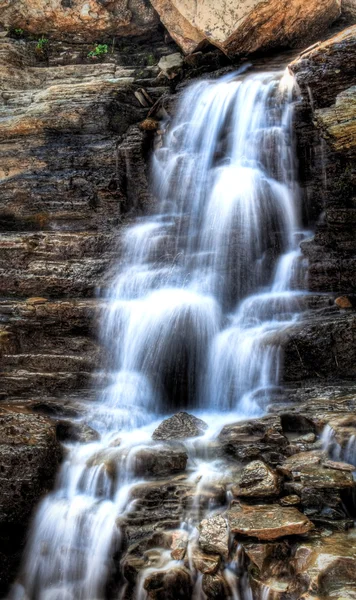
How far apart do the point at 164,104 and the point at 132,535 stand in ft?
32.7

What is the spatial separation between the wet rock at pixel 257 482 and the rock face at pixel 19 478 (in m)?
2.19

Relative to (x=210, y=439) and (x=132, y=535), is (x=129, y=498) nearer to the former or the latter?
(x=132, y=535)

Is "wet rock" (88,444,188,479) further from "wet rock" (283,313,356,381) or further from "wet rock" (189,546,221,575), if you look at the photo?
"wet rock" (283,313,356,381)

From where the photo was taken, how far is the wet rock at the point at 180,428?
19.8ft

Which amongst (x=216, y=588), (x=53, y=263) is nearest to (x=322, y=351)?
(x=216, y=588)

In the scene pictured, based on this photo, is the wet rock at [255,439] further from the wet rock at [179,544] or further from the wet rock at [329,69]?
the wet rock at [329,69]

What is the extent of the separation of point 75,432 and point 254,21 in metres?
10.6

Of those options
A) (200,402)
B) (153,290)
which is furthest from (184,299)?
(200,402)

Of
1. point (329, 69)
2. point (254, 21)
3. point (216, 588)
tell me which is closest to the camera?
point (216, 588)

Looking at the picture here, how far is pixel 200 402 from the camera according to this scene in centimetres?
705

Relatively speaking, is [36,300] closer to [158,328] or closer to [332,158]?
[158,328]

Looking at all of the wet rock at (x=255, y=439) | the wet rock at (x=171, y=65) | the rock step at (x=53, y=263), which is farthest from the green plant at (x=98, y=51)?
the wet rock at (x=255, y=439)

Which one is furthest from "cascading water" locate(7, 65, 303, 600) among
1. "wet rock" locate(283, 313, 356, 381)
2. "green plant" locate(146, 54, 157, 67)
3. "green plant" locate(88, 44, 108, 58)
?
"green plant" locate(88, 44, 108, 58)

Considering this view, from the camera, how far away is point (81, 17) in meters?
14.2
